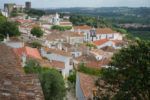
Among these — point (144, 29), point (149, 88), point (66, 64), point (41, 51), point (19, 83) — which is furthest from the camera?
point (144, 29)

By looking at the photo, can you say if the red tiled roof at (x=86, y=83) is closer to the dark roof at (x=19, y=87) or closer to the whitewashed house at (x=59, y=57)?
the whitewashed house at (x=59, y=57)

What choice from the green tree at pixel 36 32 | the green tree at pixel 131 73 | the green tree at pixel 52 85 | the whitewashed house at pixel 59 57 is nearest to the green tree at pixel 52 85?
the green tree at pixel 52 85

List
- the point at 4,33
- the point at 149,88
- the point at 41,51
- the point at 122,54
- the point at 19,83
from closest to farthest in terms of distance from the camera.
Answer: the point at 19,83
the point at 149,88
the point at 122,54
the point at 41,51
the point at 4,33

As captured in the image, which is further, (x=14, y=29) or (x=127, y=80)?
(x=14, y=29)

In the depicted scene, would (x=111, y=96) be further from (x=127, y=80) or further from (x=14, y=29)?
(x=14, y=29)

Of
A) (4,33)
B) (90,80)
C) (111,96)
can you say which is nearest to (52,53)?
(4,33)

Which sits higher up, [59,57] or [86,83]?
[86,83]

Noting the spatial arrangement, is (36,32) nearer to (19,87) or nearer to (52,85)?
(52,85)

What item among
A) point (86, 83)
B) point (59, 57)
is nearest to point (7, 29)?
point (59, 57)
